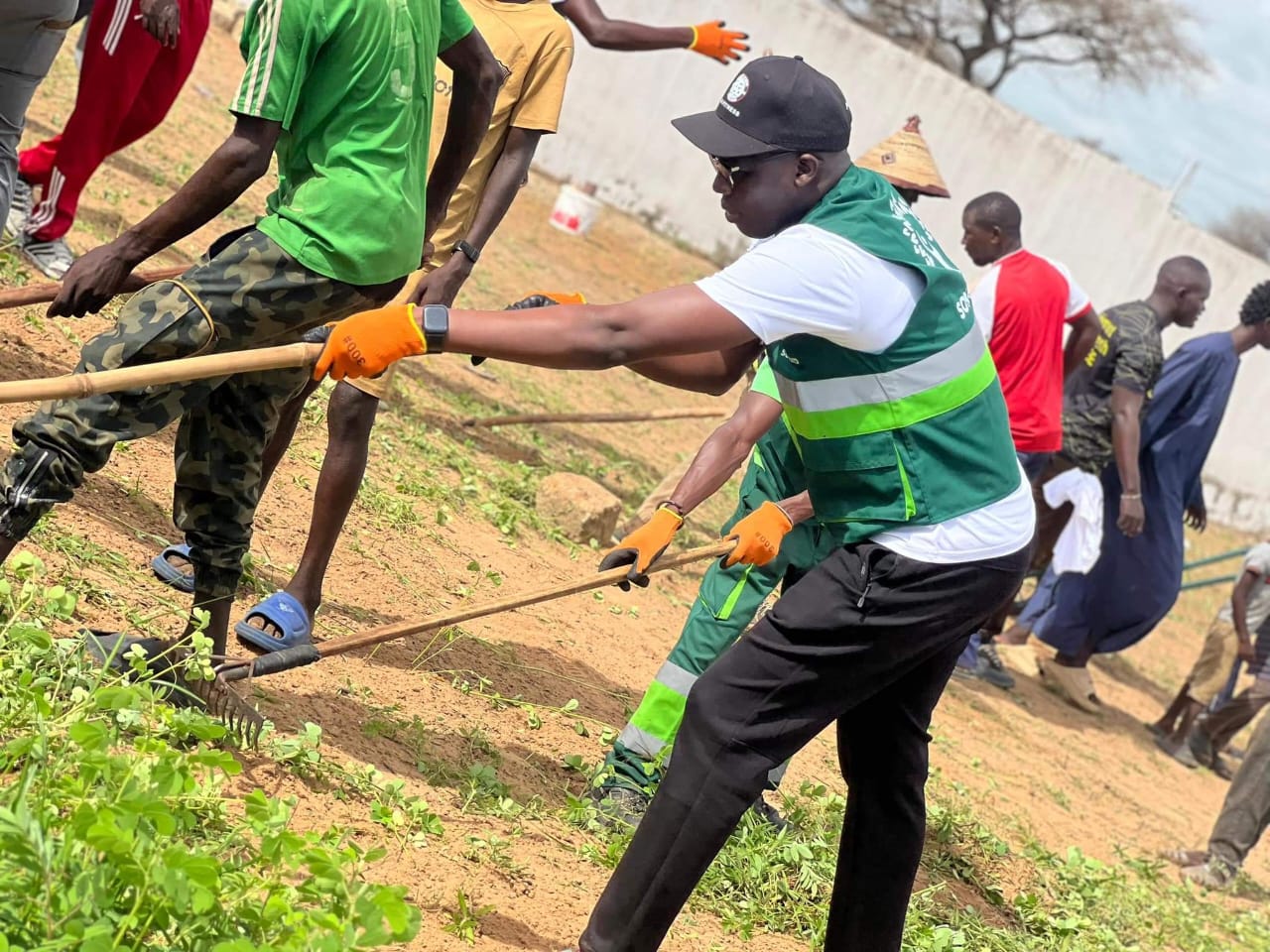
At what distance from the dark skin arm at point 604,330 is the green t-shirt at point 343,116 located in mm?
741

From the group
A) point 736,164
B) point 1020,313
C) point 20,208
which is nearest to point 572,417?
point 1020,313

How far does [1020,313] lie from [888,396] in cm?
422

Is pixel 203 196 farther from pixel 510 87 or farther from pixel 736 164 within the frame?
pixel 510 87

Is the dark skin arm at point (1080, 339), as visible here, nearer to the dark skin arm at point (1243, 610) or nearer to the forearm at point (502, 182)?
the dark skin arm at point (1243, 610)

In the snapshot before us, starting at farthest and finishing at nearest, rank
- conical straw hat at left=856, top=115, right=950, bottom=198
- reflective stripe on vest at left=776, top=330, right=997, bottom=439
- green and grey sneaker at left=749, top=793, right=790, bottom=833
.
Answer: conical straw hat at left=856, top=115, right=950, bottom=198
green and grey sneaker at left=749, top=793, right=790, bottom=833
reflective stripe on vest at left=776, top=330, right=997, bottom=439

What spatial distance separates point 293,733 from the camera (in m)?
3.67

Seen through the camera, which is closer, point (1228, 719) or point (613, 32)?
point (613, 32)

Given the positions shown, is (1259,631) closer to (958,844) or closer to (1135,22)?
(958,844)

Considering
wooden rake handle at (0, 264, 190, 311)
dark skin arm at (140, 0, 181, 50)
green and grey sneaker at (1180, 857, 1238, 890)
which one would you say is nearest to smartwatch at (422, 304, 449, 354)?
wooden rake handle at (0, 264, 190, 311)

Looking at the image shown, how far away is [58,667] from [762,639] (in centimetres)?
144

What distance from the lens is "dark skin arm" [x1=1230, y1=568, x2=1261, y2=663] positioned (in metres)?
7.91

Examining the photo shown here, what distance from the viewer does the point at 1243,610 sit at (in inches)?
313

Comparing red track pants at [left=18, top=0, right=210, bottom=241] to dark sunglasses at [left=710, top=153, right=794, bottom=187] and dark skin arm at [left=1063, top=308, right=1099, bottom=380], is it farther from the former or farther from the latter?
dark skin arm at [left=1063, top=308, right=1099, bottom=380]

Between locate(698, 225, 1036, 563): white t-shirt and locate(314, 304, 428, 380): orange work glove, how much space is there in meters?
0.54
